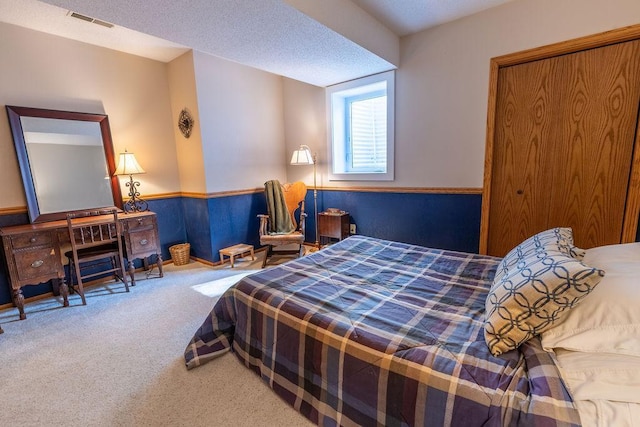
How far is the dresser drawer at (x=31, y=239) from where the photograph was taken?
235cm

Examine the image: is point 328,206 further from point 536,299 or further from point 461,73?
point 536,299

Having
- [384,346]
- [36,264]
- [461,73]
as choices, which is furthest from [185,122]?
[384,346]

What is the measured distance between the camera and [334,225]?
Result: 3.60 m

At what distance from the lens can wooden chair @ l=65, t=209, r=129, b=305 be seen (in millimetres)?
2641

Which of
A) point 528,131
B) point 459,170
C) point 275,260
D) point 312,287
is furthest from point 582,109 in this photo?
point 275,260

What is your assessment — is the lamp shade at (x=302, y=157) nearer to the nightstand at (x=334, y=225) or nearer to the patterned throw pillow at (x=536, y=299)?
the nightstand at (x=334, y=225)

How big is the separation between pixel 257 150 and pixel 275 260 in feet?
5.17

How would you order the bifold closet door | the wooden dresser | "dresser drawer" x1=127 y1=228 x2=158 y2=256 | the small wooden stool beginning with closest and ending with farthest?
the bifold closet door < the wooden dresser < "dresser drawer" x1=127 y1=228 x2=158 y2=256 < the small wooden stool

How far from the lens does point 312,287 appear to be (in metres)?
1.56

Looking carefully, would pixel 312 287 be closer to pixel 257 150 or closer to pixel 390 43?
pixel 390 43

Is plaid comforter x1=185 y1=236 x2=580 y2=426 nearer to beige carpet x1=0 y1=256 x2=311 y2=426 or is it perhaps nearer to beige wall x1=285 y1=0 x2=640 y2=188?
beige carpet x1=0 y1=256 x2=311 y2=426

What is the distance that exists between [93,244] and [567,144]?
442cm

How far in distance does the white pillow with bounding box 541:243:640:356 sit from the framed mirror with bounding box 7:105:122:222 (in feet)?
12.8

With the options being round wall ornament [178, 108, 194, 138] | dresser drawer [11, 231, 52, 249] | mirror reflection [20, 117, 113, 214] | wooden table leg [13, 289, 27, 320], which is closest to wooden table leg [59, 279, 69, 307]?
wooden table leg [13, 289, 27, 320]
